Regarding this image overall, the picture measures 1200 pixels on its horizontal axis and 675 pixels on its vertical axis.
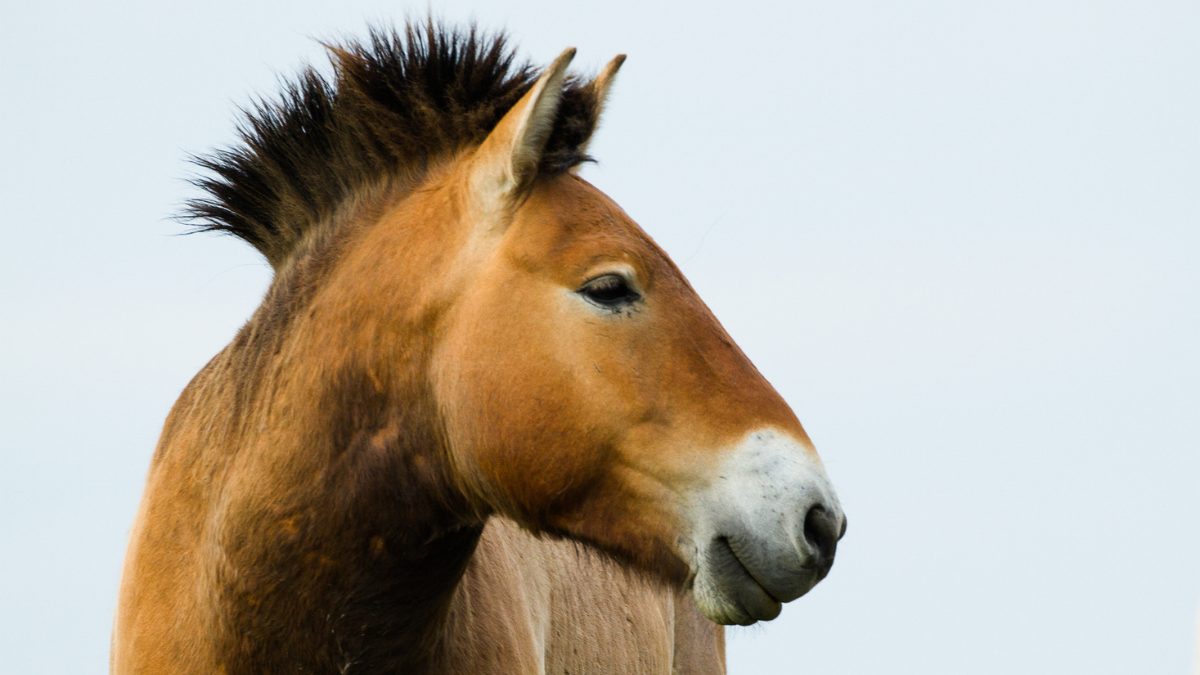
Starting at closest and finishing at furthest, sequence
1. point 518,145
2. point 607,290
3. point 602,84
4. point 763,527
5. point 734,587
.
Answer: point 763,527 < point 734,587 < point 607,290 < point 518,145 < point 602,84

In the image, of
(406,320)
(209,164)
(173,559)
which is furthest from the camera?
(209,164)

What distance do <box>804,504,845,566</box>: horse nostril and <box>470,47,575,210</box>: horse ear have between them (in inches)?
51.8

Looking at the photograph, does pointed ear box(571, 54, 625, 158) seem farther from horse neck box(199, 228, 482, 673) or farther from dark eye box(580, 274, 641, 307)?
horse neck box(199, 228, 482, 673)

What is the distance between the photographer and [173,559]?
3748 millimetres

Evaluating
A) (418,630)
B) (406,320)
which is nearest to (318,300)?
(406,320)

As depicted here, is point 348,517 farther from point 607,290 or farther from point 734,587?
point 734,587

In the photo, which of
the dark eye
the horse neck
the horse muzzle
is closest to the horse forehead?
the dark eye

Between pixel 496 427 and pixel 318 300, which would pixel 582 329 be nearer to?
pixel 496 427

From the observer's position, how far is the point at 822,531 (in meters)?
2.96

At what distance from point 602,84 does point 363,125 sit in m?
0.82

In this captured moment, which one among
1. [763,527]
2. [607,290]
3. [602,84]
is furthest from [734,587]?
[602,84]

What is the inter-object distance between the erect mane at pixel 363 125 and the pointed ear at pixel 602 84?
0.02 m

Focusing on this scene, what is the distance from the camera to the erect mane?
3.73 m

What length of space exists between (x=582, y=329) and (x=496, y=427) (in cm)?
38
